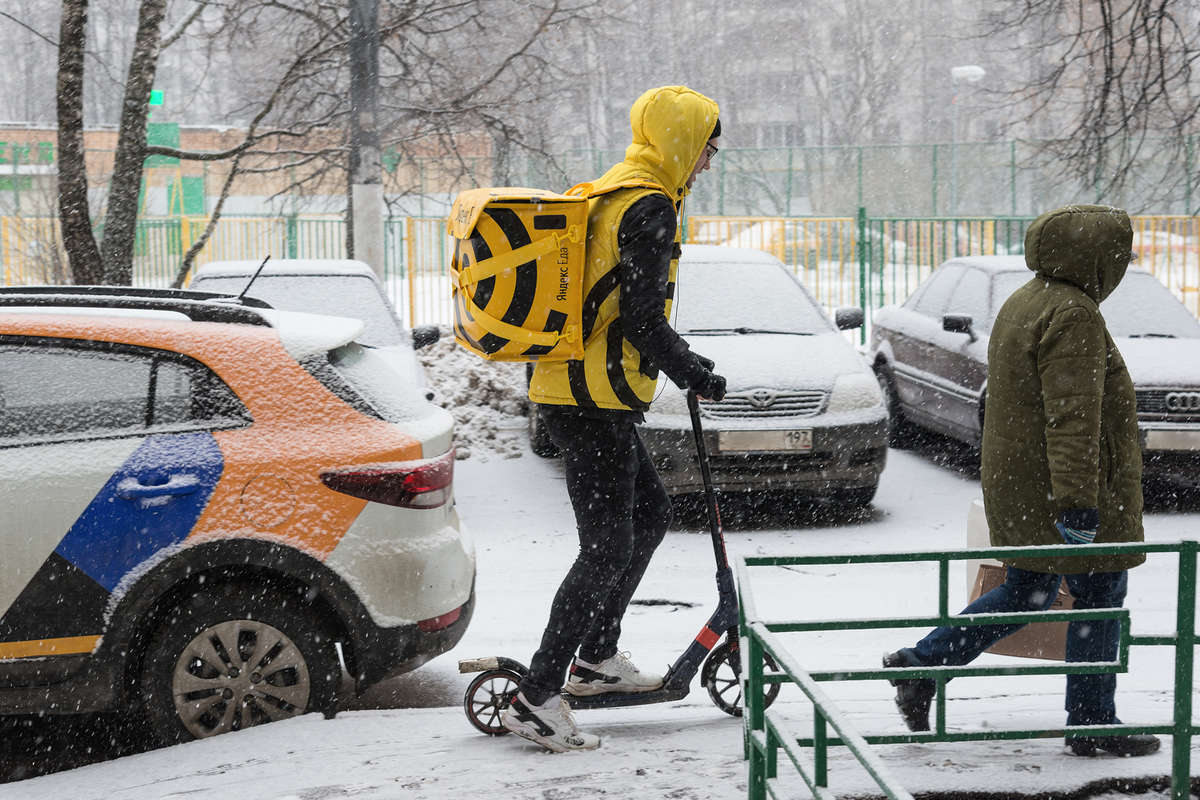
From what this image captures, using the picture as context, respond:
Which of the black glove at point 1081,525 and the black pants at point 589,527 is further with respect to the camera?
the black pants at point 589,527

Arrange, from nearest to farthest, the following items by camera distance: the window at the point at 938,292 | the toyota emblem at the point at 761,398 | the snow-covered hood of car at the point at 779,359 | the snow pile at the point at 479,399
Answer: the toyota emblem at the point at 761,398 → the snow-covered hood of car at the point at 779,359 → the window at the point at 938,292 → the snow pile at the point at 479,399

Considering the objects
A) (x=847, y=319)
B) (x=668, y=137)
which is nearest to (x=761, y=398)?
(x=847, y=319)

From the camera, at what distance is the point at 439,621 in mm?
4480

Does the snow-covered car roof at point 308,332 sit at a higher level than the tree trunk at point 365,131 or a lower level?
lower

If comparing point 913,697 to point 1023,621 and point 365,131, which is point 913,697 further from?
point 365,131

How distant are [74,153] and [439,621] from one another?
538 cm

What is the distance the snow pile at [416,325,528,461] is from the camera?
36.0 ft

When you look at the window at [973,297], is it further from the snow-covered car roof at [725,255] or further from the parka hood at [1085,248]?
the parka hood at [1085,248]

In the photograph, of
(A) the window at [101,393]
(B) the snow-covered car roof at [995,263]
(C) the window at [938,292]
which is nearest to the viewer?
(A) the window at [101,393]

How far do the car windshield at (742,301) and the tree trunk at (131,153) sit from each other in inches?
143

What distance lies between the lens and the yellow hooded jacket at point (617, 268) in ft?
13.0

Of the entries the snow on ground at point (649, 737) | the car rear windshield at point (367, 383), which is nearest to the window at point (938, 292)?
the snow on ground at point (649, 737)

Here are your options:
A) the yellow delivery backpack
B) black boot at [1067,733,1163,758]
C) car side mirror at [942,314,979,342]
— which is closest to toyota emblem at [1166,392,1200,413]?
car side mirror at [942,314,979,342]

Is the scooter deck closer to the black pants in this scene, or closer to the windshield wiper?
the black pants
